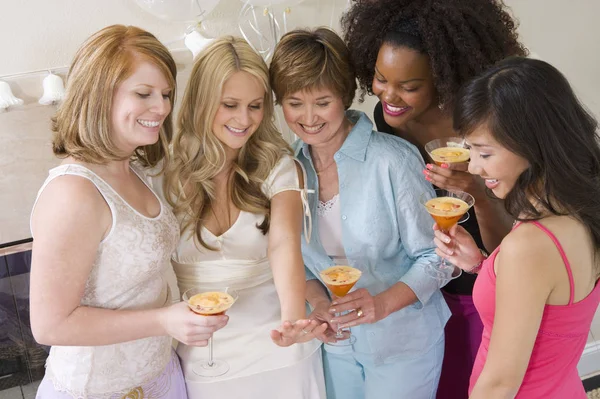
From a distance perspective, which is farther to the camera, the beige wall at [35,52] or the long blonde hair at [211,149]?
the beige wall at [35,52]

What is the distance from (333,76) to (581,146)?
2.94ft

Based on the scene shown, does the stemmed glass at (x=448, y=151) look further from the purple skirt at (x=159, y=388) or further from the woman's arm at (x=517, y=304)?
the purple skirt at (x=159, y=388)

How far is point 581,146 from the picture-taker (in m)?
1.77

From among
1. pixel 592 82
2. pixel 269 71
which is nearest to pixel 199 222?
pixel 269 71

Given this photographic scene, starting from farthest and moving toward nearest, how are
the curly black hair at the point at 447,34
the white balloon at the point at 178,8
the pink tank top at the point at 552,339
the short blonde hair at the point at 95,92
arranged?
the white balloon at the point at 178,8, the curly black hair at the point at 447,34, the short blonde hair at the point at 95,92, the pink tank top at the point at 552,339

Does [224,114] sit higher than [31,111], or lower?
higher

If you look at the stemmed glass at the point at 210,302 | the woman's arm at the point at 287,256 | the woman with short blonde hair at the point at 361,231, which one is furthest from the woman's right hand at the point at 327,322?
the stemmed glass at the point at 210,302

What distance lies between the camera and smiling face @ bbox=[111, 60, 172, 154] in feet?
6.53

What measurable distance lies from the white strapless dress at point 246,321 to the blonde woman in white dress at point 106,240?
205 millimetres

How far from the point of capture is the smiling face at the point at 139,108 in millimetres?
1989

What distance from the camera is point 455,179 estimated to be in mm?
2336

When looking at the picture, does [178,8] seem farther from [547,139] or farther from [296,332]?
[547,139]

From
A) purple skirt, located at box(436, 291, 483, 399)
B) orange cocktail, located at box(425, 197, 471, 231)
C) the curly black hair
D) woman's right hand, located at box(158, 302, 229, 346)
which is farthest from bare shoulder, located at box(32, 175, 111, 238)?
purple skirt, located at box(436, 291, 483, 399)

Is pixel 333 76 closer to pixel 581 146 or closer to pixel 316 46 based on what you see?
pixel 316 46
